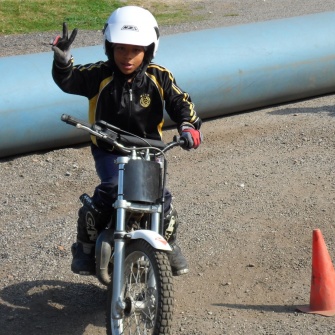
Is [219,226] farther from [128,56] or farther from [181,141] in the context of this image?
[128,56]

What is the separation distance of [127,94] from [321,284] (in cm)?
Answer: 167

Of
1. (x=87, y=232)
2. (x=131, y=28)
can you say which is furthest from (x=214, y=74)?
(x=131, y=28)

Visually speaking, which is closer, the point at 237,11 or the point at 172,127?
the point at 172,127

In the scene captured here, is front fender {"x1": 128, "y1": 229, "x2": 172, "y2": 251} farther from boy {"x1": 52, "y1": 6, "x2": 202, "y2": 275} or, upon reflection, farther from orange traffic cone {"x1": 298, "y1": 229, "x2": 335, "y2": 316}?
orange traffic cone {"x1": 298, "y1": 229, "x2": 335, "y2": 316}

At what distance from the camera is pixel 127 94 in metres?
5.14

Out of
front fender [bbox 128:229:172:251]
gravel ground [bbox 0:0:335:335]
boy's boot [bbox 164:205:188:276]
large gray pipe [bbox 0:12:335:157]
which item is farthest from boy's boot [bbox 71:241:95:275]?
large gray pipe [bbox 0:12:335:157]

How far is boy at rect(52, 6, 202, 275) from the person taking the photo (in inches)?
197

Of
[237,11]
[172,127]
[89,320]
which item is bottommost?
[89,320]

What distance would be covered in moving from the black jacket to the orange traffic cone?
1.09 m

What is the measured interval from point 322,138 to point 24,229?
11.5ft

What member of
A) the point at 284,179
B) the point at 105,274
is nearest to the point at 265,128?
the point at 284,179

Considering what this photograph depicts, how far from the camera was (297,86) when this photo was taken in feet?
33.6

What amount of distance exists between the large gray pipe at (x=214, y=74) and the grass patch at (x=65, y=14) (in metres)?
6.20

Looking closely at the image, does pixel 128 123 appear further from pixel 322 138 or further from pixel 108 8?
pixel 108 8
